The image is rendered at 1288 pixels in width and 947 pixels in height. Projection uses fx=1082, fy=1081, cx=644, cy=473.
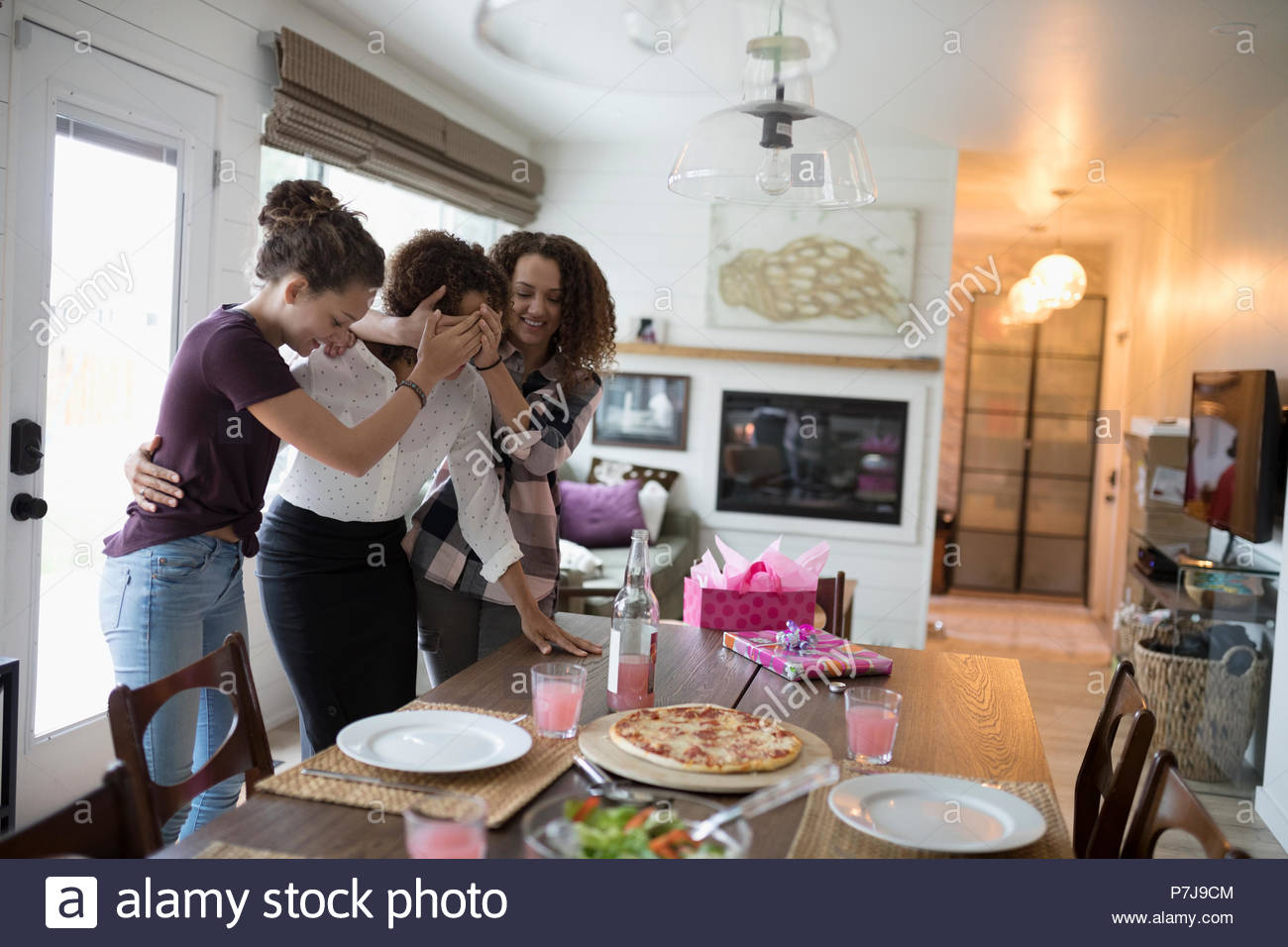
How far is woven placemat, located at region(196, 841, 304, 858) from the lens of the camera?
3.43 ft

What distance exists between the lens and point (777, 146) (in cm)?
188

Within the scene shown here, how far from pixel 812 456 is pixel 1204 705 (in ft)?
7.51

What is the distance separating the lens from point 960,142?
5102 mm

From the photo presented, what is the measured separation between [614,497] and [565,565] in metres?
0.95

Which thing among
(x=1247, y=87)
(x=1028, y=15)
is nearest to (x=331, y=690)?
(x=1028, y=15)

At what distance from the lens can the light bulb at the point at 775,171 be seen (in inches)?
74.5

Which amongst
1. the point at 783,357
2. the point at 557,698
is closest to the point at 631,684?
the point at 557,698

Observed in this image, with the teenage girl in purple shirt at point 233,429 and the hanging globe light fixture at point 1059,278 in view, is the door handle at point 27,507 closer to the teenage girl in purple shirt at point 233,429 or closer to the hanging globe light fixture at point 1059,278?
the teenage girl in purple shirt at point 233,429

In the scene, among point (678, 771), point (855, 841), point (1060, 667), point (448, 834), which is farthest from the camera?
point (1060, 667)

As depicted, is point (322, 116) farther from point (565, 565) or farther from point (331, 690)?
point (331, 690)

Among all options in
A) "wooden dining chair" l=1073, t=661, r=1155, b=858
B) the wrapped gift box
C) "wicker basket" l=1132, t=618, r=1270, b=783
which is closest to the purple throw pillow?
"wicker basket" l=1132, t=618, r=1270, b=783

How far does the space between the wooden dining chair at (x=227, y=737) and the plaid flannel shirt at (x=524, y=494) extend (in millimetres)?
494

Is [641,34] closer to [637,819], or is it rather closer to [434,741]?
[434,741]

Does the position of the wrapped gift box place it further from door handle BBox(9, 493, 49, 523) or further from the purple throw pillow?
the purple throw pillow
